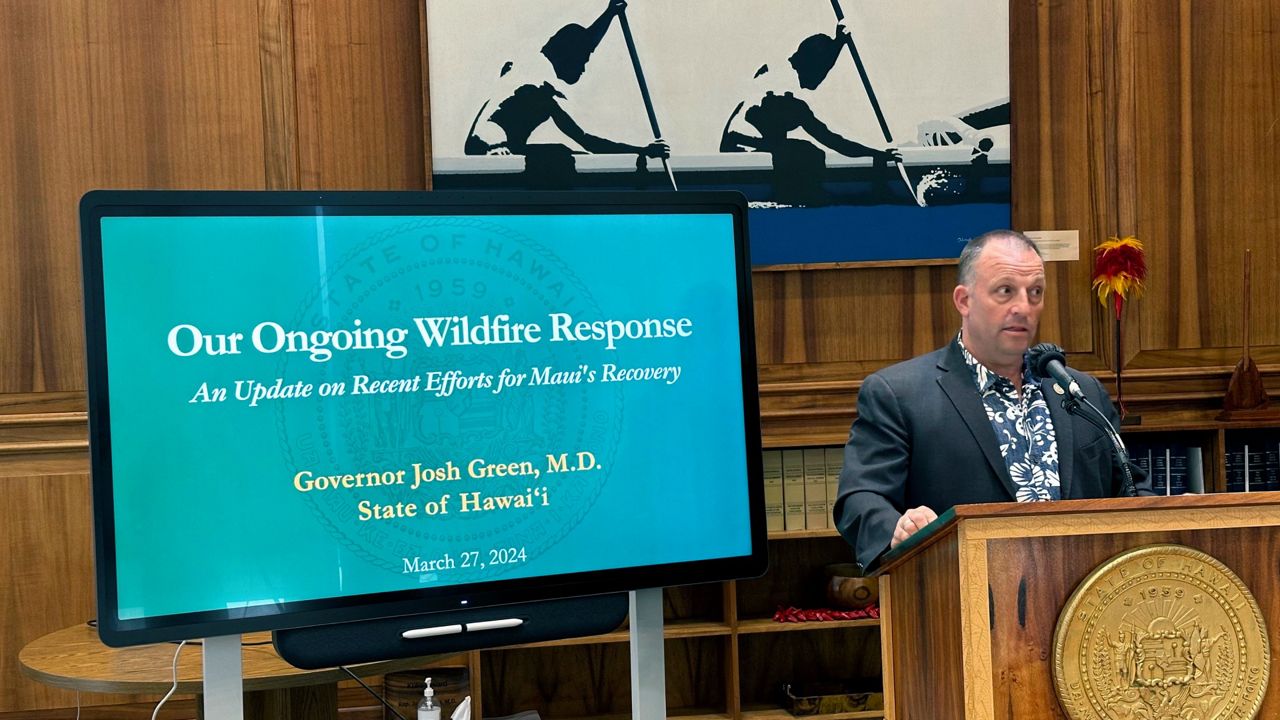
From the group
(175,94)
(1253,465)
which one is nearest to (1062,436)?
(1253,465)

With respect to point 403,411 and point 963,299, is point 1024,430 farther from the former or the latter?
point 403,411

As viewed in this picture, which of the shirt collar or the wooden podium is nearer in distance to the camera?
the wooden podium

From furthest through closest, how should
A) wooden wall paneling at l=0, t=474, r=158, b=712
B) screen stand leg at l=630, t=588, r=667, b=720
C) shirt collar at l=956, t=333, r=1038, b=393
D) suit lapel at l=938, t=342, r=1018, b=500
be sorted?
wooden wall paneling at l=0, t=474, r=158, b=712 → shirt collar at l=956, t=333, r=1038, b=393 → suit lapel at l=938, t=342, r=1018, b=500 → screen stand leg at l=630, t=588, r=667, b=720

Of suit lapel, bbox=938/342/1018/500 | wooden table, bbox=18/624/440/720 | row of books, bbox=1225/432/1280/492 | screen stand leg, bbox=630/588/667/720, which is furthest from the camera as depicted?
row of books, bbox=1225/432/1280/492

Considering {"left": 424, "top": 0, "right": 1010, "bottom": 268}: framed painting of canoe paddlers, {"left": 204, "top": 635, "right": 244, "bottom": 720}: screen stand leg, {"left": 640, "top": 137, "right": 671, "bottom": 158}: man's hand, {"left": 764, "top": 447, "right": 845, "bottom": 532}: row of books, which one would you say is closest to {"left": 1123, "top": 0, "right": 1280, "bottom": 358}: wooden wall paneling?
{"left": 424, "top": 0, "right": 1010, "bottom": 268}: framed painting of canoe paddlers

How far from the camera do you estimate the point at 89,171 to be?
160 inches

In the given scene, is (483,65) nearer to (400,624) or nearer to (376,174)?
(376,174)

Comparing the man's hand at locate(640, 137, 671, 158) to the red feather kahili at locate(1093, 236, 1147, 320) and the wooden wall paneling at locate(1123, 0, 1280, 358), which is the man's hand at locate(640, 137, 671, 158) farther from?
the wooden wall paneling at locate(1123, 0, 1280, 358)

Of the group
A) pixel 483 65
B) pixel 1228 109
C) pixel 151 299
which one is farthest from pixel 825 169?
pixel 151 299

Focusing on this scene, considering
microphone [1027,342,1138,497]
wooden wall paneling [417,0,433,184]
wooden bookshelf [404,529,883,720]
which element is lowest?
wooden bookshelf [404,529,883,720]

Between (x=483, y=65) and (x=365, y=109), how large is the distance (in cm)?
44

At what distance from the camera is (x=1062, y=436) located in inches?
111

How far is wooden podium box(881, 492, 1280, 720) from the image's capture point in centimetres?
167

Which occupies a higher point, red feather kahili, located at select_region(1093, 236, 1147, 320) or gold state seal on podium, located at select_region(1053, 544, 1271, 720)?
red feather kahili, located at select_region(1093, 236, 1147, 320)
